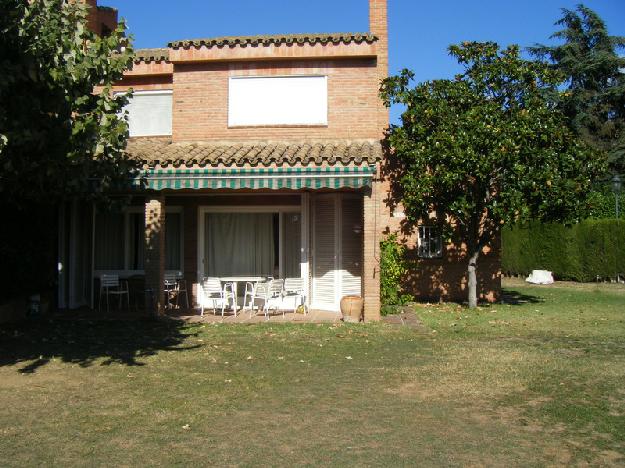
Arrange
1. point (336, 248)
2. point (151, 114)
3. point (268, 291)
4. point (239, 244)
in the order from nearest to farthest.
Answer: point (268, 291), point (336, 248), point (239, 244), point (151, 114)

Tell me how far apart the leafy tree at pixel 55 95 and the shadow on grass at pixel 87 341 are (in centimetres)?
322

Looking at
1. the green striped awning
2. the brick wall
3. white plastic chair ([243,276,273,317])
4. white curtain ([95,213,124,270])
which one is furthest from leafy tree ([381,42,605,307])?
white curtain ([95,213,124,270])

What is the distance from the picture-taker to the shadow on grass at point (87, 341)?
11.4 meters

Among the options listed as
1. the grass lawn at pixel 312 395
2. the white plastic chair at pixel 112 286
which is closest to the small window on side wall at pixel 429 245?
the grass lawn at pixel 312 395

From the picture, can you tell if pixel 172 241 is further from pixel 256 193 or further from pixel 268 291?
pixel 268 291

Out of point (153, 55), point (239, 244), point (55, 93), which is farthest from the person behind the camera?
point (153, 55)

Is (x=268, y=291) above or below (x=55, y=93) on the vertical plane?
below

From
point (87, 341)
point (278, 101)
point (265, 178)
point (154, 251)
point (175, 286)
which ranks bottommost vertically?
point (87, 341)

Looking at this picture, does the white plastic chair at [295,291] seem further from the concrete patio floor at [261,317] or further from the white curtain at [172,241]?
the white curtain at [172,241]

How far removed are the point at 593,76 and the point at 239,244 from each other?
34364 millimetres

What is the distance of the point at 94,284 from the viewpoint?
1883 centimetres

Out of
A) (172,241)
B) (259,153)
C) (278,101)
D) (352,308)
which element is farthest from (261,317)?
(278,101)

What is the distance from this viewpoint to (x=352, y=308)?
15.7m

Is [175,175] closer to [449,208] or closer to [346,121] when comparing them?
[346,121]
